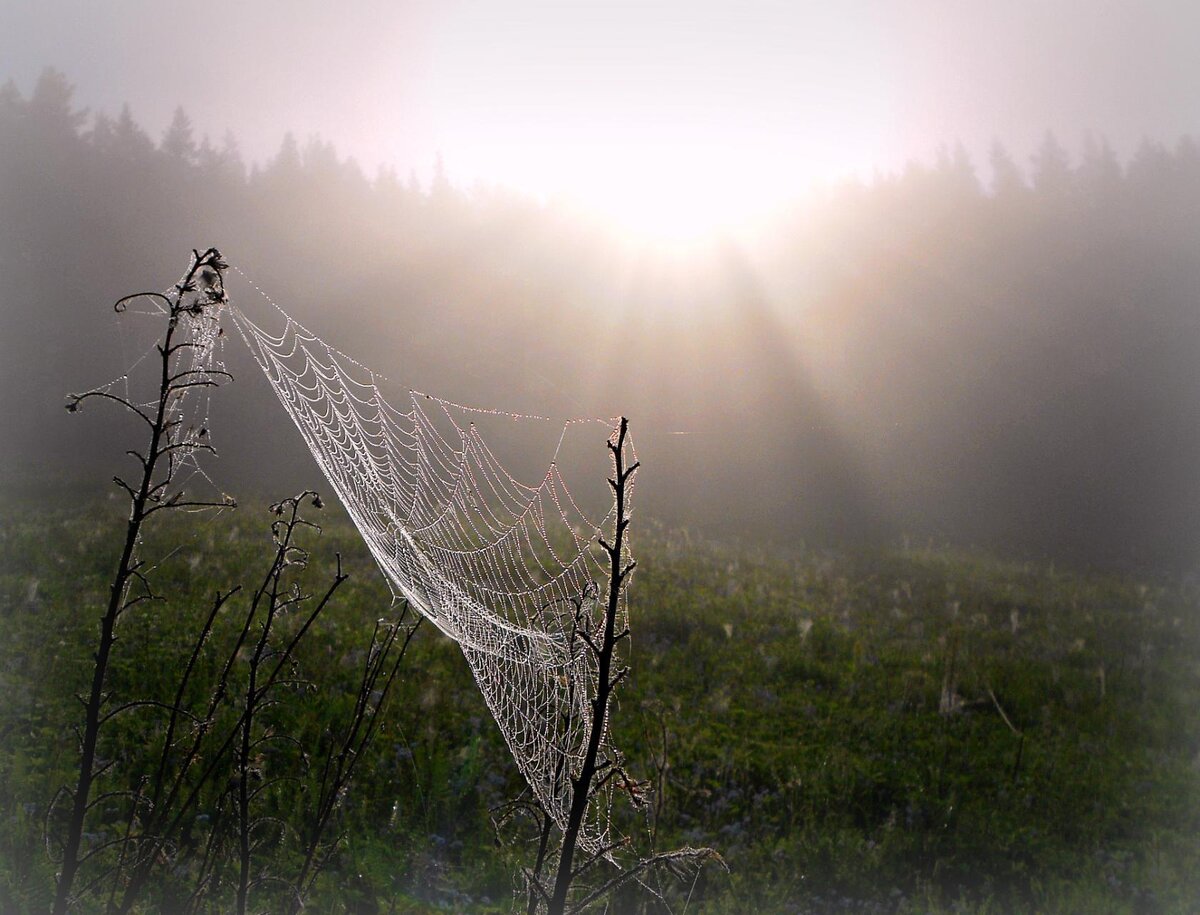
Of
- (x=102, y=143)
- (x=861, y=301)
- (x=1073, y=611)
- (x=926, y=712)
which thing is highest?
(x=861, y=301)

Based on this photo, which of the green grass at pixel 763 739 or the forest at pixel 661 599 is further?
the green grass at pixel 763 739

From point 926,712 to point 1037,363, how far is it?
16749 mm

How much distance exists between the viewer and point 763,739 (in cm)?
505

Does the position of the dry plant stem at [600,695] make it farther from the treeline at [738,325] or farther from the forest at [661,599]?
the treeline at [738,325]

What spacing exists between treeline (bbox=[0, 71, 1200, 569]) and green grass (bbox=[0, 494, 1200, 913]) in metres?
1.52

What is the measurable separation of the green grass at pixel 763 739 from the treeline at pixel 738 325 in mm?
1524

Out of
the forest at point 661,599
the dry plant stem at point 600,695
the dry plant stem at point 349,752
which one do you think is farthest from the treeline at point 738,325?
the dry plant stem at point 600,695

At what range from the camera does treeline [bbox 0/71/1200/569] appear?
8.54 m

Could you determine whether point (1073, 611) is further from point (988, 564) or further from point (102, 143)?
point (102, 143)

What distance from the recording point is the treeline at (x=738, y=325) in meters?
8.54

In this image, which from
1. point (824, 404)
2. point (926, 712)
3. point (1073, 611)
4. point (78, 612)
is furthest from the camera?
point (824, 404)

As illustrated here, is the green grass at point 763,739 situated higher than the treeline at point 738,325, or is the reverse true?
the treeline at point 738,325

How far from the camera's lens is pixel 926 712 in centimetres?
567

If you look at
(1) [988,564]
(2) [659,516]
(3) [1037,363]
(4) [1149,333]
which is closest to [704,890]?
(2) [659,516]
